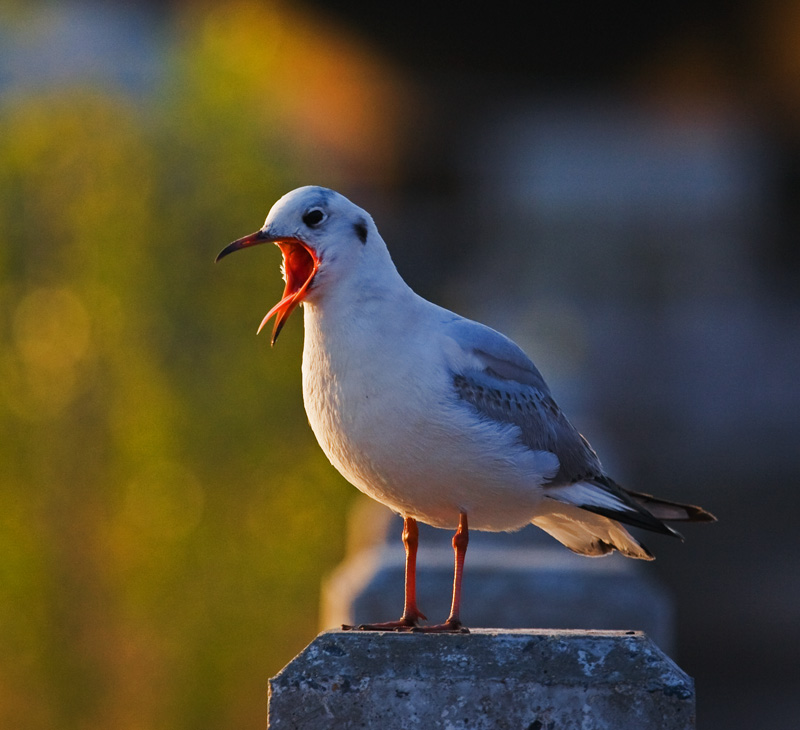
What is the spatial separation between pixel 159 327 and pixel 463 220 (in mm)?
8505

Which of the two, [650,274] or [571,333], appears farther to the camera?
[650,274]

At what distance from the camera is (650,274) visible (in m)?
13.9

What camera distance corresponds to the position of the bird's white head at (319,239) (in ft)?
8.25

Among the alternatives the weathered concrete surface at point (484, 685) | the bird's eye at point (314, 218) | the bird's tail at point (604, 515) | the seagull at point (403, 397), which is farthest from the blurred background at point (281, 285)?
the weathered concrete surface at point (484, 685)

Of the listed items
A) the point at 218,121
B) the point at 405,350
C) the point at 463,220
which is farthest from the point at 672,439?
the point at 405,350

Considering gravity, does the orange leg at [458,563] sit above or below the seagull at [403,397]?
below

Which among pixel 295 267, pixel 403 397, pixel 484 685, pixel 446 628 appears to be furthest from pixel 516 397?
pixel 484 685

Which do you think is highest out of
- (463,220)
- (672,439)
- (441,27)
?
(441,27)

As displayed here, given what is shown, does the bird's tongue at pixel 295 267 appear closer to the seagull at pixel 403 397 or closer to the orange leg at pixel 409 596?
the seagull at pixel 403 397

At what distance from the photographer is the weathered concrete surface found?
6.42ft

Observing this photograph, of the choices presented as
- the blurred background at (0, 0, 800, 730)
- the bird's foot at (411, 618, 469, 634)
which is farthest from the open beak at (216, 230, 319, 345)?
the blurred background at (0, 0, 800, 730)

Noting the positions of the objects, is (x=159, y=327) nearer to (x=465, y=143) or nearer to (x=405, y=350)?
(x=405, y=350)

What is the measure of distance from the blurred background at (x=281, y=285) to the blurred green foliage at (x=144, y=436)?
0.04ft

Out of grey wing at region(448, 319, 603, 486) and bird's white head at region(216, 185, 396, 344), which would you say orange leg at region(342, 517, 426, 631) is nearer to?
grey wing at region(448, 319, 603, 486)
